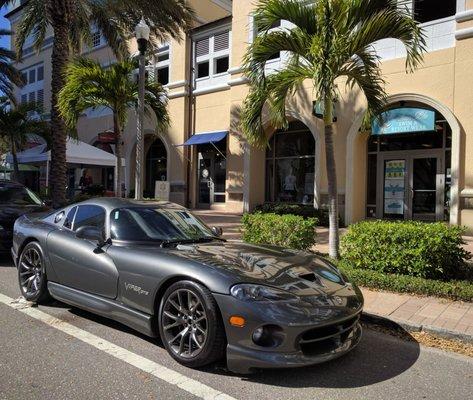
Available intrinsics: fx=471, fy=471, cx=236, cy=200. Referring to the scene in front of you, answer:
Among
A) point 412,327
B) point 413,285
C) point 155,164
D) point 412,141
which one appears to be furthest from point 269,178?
point 412,327

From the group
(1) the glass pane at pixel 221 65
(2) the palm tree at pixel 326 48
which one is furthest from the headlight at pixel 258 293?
(1) the glass pane at pixel 221 65

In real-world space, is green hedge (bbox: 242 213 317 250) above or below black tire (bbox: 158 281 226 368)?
above

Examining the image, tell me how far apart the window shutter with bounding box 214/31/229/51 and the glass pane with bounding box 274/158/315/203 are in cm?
587

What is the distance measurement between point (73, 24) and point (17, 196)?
891 centimetres

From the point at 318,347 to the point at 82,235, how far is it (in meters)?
2.71

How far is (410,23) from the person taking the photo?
7324mm

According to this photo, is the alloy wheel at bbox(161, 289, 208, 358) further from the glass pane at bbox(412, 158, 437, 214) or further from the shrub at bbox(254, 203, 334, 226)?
the glass pane at bbox(412, 158, 437, 214)

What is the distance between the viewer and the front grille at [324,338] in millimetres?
3705

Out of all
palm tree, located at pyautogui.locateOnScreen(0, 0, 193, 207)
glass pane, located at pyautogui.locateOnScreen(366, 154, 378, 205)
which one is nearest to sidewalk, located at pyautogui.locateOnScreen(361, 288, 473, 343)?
glass pane, located at pyautogui.locateOnScreen(366, 154, 378, 205)

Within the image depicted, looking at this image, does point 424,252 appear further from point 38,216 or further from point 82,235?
point 38,216

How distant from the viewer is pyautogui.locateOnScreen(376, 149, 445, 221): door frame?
14345mm

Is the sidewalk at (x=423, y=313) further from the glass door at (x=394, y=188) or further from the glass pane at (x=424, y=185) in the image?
the glass door at (x=394, y=188)

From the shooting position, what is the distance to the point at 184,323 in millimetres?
4035

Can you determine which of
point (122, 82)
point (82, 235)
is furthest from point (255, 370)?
point (122, 82)
